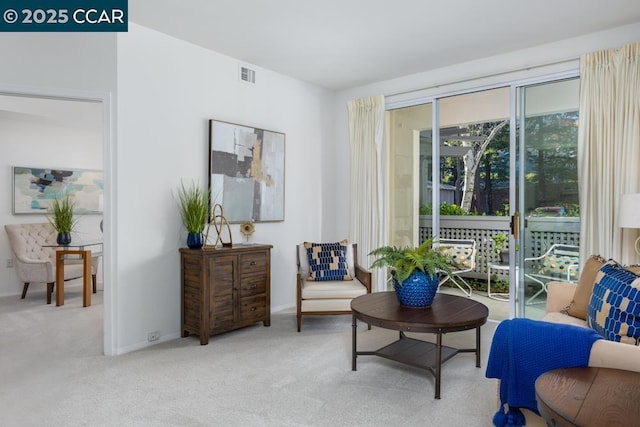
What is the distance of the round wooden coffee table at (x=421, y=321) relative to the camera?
2.69 meters

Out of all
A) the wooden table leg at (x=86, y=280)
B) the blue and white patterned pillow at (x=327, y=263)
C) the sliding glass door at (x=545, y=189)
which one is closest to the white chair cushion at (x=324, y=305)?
the blue and white patterned pillow at (x=327, y=263)

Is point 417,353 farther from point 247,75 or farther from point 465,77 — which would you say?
point 247,75

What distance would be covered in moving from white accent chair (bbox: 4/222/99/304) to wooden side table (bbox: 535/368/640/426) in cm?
563

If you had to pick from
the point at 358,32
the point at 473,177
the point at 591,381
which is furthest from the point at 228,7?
the point at 473,177

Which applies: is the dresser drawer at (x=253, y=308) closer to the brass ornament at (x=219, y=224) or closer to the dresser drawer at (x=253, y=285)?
the dresser drawer at (x=253, y=285)

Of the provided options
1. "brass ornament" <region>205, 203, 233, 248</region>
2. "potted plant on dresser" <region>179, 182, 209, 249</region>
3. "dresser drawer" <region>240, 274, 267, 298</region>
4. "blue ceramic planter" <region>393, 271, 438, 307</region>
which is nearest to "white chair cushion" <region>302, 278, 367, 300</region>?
"dresser drawer" <region>240, 274, 267, 298</region>

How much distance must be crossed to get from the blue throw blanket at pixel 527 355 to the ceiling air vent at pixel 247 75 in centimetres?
350

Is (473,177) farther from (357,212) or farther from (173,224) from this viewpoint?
(173,224)

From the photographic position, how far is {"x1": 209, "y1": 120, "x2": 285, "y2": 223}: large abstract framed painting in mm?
4164

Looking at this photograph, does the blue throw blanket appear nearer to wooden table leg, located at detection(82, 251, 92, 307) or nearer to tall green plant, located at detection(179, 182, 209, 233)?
tall green plant, located at detection(179, 182, 209, 233)

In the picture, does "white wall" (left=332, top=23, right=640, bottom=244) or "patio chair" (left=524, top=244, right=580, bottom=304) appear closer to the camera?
"white wall" (left=332, top=23, right=640, bottom=244)

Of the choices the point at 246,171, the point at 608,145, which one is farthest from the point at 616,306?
the point at 246,171

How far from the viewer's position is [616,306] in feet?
7.04

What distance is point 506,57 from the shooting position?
4.16 m
